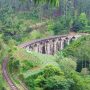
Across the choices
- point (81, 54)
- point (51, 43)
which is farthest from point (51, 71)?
point (51, 43)

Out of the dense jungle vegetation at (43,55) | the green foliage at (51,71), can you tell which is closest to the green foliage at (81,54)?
the dense jungle vegetation at (43,55)

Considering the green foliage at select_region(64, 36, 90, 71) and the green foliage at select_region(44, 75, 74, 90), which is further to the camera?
the green foliage at select_region(64, 36, 90, 71)

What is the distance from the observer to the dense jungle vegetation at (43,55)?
27.5m

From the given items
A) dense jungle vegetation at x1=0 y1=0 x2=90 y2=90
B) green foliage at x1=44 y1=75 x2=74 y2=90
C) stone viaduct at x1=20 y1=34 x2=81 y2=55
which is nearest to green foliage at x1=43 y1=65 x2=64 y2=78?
dense jungle vegetation at x1=0 y1=0 x2=90 y2=90

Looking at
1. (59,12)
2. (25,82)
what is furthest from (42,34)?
(25,82)

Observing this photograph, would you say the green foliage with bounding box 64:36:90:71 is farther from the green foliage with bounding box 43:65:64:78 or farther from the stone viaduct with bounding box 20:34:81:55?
the green foliage with bounding box 43:65:64:78

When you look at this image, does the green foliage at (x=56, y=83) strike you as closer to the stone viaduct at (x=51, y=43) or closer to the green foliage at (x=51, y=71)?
the green foliage at (x=51, y=71)

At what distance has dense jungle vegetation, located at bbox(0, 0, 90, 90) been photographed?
27.5 meters

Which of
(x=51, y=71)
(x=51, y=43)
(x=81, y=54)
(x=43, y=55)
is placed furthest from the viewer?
(x=51, y=43)

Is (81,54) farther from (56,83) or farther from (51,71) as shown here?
(56,83)

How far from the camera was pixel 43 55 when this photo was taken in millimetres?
41375

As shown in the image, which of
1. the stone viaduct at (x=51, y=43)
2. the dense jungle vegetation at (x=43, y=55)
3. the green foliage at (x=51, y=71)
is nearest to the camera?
the dense jungle vegetation at (x=43, y=55)

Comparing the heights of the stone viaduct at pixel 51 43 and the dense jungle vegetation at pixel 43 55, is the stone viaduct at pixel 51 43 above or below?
below

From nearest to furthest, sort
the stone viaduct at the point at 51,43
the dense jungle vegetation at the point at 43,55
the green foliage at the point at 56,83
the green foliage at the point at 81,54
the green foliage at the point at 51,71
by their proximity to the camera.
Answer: the green foliage at the point at 56,83 < the dense jungle vegetation at the point at 43,55 < the green foliage at the point at 51,71 < the green foliage at the point at 81,54 < the stone viaduct at the point at 51,43
